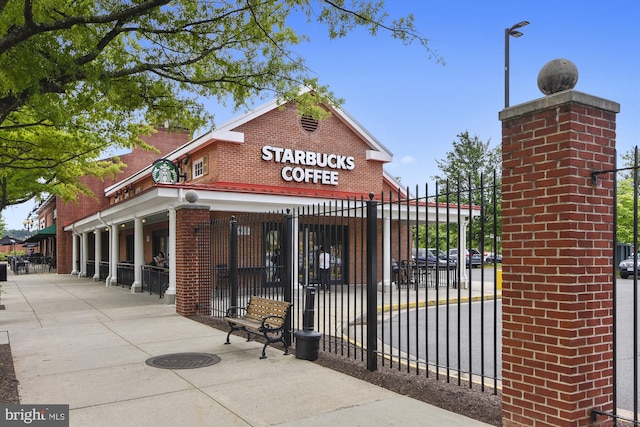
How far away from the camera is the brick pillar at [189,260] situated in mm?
11883

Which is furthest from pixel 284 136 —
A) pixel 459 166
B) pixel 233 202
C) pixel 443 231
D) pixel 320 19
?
pixel 443 231

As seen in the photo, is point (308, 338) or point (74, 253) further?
point (74, 253)

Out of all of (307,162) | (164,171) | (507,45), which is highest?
(507,45)

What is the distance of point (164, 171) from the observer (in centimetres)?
2144

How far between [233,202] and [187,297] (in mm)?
4013

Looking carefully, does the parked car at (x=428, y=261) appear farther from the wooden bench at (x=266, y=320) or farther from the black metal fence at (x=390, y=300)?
the wooden bench at (x=266, y=320)

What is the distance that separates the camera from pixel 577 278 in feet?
13.1

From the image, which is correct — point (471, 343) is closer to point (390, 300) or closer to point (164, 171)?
point (390, 300)

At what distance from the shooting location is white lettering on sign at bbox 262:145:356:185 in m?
19.9

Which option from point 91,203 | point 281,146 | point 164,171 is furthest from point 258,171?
point 91,203

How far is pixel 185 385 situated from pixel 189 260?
610 cm

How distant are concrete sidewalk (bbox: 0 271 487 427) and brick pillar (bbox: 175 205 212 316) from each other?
142cm

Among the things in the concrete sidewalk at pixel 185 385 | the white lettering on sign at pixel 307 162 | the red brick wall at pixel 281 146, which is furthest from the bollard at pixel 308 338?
the white lettering on sign at pixel 307 162

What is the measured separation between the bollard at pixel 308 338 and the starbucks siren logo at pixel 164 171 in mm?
15552
